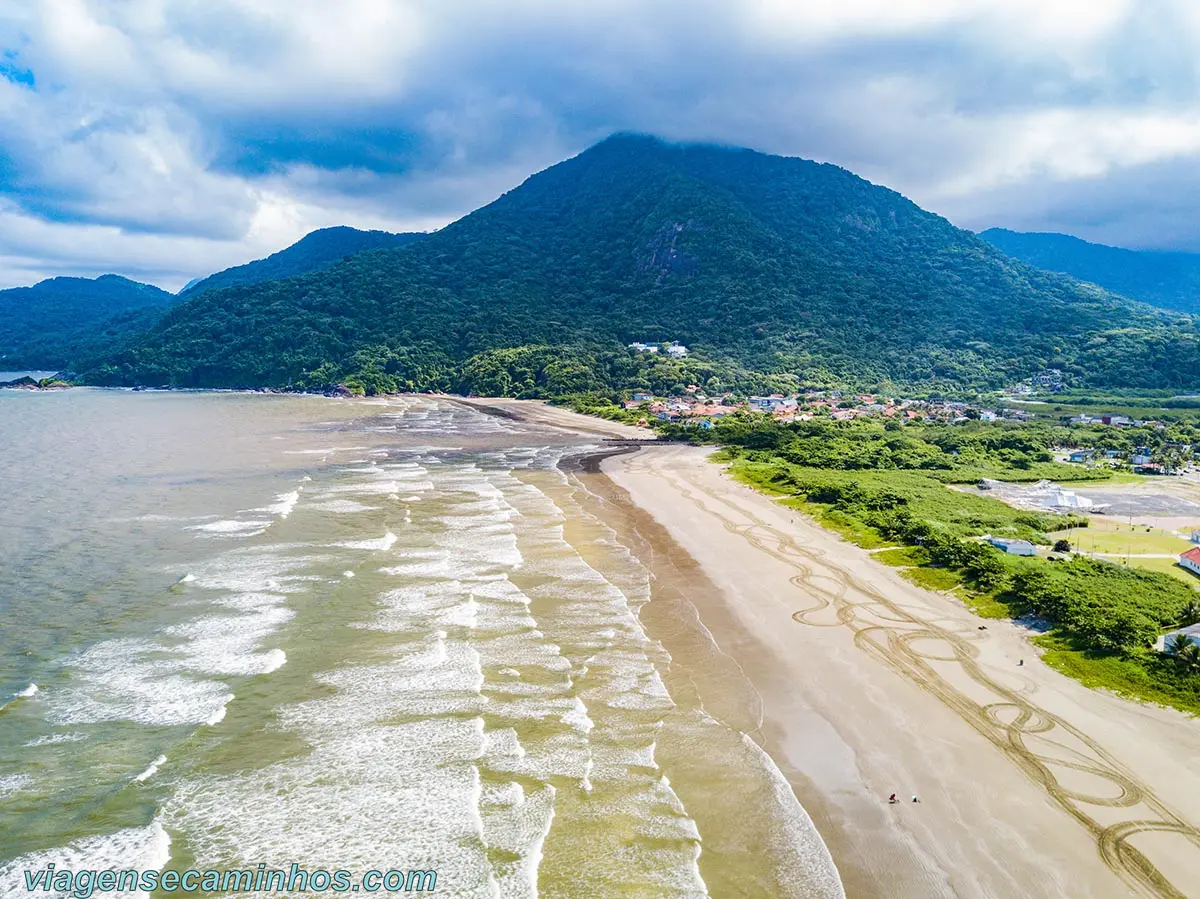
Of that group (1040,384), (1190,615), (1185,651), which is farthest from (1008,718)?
(1040,384)

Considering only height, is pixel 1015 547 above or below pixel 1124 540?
above

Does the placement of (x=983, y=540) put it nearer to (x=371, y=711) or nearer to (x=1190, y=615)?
(x=1190, y=615)

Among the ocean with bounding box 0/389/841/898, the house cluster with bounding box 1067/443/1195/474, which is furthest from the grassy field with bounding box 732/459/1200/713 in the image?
the house cluster with bounding box 1067/443/1195/474

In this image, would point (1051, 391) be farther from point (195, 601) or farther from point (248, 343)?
point (248, 343)

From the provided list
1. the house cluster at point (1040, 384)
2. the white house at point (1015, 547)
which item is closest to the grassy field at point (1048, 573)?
the white house at point (1015, 547)

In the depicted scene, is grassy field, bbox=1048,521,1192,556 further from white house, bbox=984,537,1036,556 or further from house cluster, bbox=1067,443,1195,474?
house cluster, bbox=1067,443,1195,474

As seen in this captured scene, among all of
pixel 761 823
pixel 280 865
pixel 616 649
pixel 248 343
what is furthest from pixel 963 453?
pixel 248 343

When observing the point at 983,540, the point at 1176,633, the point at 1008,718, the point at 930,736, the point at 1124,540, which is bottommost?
the point at 930,736
